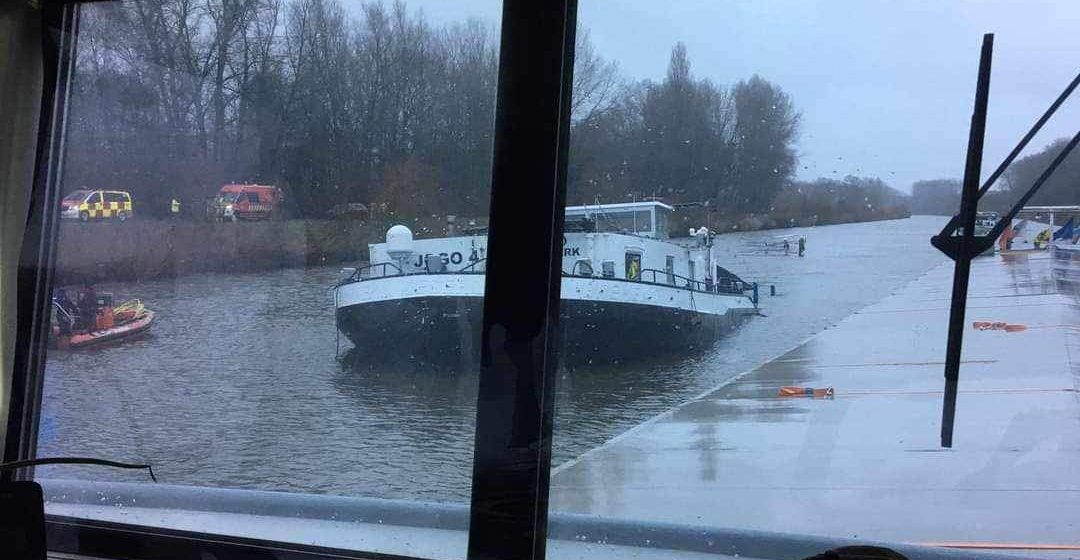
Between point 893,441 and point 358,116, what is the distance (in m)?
1.67

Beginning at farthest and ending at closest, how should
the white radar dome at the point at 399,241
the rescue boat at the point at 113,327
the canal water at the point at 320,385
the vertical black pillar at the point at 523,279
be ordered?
the rescue boat at the point at 113,327 < the white radar dome at the point at 399,241 < the canal water at the point at 320,385 < the vertical black pillar at the point at 523,279

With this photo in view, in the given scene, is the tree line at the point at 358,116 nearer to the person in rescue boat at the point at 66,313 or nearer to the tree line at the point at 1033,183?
the person in rescue boat at the point at 66,313

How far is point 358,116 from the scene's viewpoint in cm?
247

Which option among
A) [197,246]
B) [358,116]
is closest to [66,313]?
[197,246]

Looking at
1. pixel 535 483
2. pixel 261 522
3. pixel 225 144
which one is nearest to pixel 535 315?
pixel 535 483

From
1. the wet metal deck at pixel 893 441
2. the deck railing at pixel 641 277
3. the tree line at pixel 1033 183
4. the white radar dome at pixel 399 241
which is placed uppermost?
the tree line at pixel 1033 183

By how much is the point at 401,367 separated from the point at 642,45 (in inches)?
42.6

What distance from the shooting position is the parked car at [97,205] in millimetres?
A: 2553

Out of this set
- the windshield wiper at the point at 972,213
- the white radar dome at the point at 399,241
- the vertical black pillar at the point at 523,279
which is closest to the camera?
the windshield wiper at the point at 972,213

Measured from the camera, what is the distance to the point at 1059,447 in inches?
77.5

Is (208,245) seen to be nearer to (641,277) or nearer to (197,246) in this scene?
(197,246)

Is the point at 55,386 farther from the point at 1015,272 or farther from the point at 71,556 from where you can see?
the point at 1015,272

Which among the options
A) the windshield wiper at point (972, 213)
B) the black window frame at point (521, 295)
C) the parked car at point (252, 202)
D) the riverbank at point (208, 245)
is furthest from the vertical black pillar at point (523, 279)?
the windshield wiper at point (972, 213)

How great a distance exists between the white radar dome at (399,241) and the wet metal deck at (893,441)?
0.73 m
